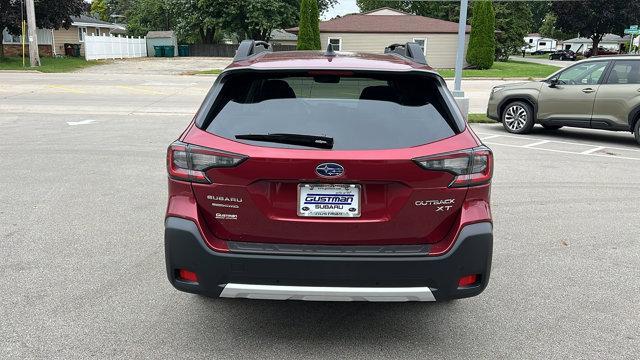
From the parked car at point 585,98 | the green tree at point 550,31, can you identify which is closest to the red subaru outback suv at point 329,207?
the parked car at point 585,98

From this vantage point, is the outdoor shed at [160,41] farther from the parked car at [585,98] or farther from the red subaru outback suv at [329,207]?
the red subaru outback suv at [329,207]

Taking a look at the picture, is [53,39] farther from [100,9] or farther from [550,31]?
[550,31]

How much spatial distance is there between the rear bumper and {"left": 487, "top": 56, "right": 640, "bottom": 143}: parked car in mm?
9604

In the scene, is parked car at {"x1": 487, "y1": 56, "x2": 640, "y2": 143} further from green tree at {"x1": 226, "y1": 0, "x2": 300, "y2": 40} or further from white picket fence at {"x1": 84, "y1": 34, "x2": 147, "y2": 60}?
green tree at {"x1": 226, "y1": 0, "x2": 300, "y2": 40}

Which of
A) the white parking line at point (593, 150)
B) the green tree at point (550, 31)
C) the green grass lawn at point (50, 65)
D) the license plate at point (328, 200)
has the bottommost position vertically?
the white parking line at point (593, 150)

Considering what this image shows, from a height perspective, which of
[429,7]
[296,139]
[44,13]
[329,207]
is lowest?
[329,207]

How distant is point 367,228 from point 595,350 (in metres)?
1.71

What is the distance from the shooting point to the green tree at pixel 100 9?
106m

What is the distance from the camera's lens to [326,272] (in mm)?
3037

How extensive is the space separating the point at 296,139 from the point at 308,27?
3554 centimetres

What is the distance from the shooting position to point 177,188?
317 centimetres

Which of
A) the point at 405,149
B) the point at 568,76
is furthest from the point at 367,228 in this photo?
the point at 568,76


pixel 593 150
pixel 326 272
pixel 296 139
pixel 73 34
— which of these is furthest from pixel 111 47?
pixel 326 272

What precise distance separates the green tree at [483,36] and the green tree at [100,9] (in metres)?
88.1
